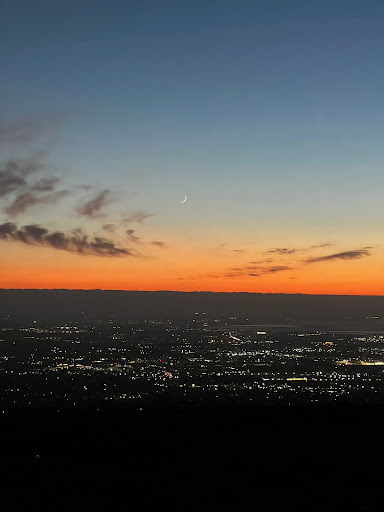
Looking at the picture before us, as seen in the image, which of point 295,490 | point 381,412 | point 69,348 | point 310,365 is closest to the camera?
point 295,490

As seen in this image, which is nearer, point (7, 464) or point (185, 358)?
point (7, 464)

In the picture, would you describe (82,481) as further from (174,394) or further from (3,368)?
(3,368)

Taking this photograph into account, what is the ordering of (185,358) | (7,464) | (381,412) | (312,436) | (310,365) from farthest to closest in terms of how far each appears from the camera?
(185,358)
(310,365)
(381,412)
(312,436)
(7,464)

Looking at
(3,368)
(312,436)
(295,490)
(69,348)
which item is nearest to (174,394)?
(3,368)

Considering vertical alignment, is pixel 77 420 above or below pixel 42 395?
above

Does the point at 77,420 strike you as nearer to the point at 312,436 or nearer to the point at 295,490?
the point at 312,436

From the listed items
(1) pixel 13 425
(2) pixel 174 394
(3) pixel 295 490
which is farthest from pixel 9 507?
(2) pixel 174 394
